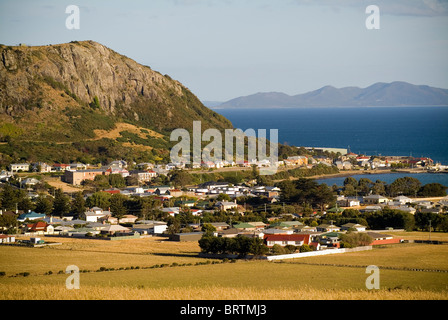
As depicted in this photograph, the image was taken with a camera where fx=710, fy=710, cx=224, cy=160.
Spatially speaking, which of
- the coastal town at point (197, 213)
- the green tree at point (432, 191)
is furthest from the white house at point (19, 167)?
the green tree at point (432, 191)

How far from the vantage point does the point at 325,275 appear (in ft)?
76.9

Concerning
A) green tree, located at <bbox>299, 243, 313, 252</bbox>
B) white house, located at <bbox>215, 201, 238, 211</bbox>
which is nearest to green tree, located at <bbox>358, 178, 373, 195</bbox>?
white house, located at <bbox>215, 201, 238, 211</bbox>

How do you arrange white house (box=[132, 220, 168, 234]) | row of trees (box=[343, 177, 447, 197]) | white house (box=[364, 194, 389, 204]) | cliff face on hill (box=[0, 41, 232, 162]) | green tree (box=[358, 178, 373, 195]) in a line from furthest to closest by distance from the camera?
1. cliff face on hill (box=[0, 41, 232, 162])
2. green tree (box=[358, 178, 373, 195])
3. row of trees (box=[343, 177, 447, 197])
4. white house (box=[364, 194, 389, 204])
5. white house (box=[132, 220, 168, 234])

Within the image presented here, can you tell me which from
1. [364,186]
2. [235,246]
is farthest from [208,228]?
[364,186]

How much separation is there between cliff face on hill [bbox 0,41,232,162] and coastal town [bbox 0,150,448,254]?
9.14m

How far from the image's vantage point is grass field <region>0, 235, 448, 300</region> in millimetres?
17625

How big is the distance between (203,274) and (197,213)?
1922 centimetres

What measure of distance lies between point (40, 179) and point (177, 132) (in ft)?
93.6

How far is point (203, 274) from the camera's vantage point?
2378 centimetres

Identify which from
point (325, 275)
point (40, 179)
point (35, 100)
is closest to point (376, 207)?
point (325, 275)

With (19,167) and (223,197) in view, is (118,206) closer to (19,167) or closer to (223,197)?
(223,197)

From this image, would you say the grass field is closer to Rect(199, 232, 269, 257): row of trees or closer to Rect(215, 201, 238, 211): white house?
Rect(199, 232, 269, 257): row of trees

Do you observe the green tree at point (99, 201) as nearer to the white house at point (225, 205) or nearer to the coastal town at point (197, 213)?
the coastal town at point (197, 213)

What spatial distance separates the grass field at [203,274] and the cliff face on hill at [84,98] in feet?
123
